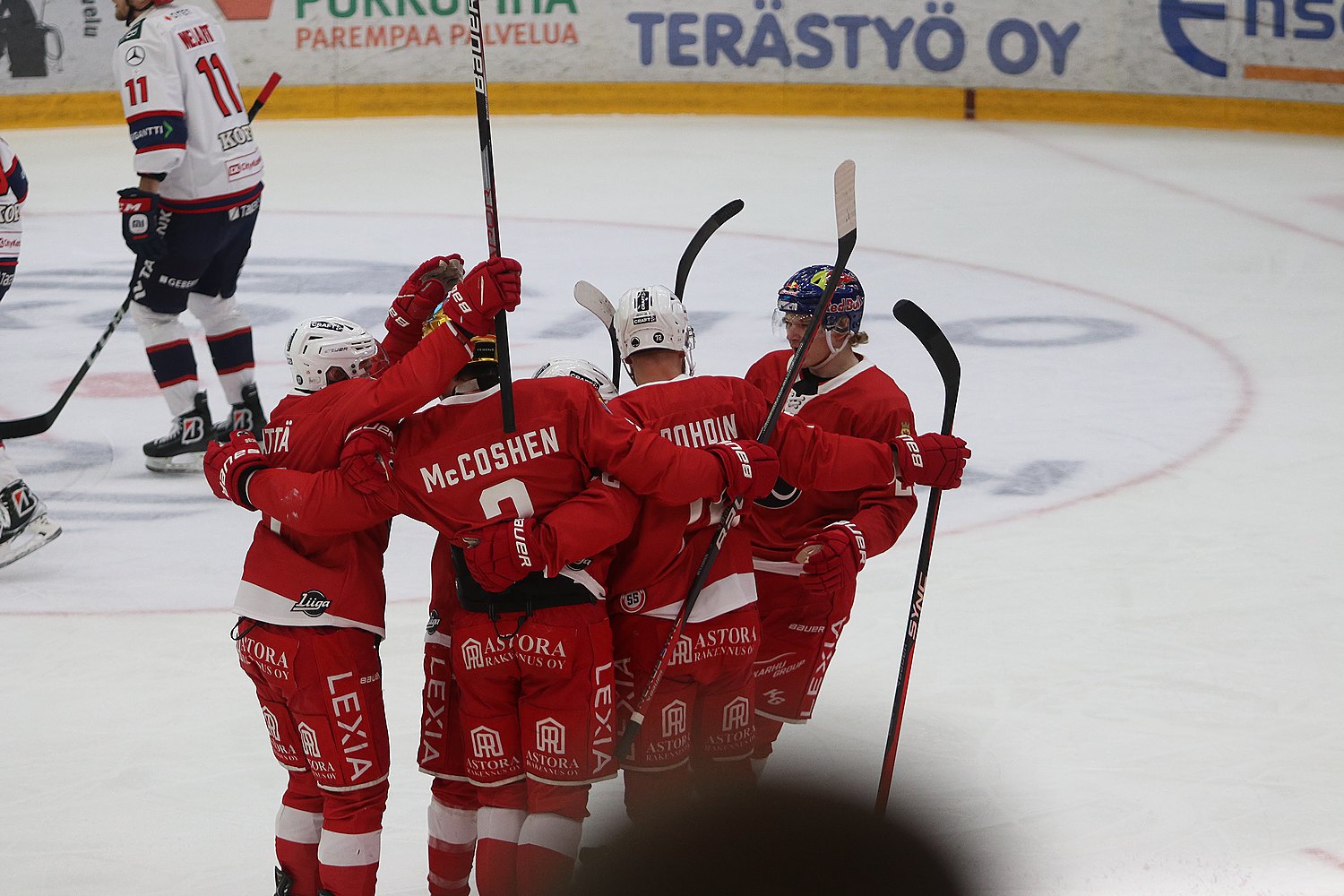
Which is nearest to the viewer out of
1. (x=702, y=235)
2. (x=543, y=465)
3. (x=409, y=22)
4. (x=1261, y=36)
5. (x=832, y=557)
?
(x=543, y=465)

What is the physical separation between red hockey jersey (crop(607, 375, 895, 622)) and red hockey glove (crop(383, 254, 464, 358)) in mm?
395

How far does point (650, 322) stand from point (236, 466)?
67 cm

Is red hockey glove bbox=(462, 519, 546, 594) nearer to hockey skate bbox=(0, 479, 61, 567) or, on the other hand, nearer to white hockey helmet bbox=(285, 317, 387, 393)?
white hockey helmet bbox=(285, 317, 387, 393)

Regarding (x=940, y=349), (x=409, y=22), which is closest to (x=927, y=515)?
(x=940, y=349)

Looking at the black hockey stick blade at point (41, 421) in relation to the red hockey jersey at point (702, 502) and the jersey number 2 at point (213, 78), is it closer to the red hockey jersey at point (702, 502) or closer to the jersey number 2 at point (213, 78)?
the jersey number 2 at point (213, 78)

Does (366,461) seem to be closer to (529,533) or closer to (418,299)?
(529,533)

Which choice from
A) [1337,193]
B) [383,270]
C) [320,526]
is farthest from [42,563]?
[1337,193]

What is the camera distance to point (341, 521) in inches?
91.7

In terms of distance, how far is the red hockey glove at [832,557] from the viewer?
2531 mm

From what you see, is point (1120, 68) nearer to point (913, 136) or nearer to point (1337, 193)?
point (913, 136)

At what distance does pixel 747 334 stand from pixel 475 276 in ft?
13.8

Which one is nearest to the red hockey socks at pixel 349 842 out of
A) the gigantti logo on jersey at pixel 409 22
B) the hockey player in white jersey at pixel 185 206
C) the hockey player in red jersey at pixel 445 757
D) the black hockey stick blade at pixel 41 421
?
the hockey player in red jersey at pixel 445 757

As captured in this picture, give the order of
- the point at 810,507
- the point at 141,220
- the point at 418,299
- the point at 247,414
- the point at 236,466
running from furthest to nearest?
the point at 247,414, the point at 141,220, the point at 810,507, the point at 418,299, the point at 236,466

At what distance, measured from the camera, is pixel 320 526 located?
2.34 meters
